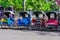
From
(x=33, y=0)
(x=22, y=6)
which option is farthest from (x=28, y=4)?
(x=22, y=6)

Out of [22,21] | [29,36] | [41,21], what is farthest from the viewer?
[22,21]

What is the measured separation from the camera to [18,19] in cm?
2127

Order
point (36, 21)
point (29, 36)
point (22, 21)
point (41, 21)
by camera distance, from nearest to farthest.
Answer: point (29, 36) → point (41, 21) → point (36, 21) → point (22, 21)

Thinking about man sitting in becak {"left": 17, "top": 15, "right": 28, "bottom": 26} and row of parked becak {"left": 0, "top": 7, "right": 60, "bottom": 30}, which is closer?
row of parked becak {"left": 0, "top": 7, "right": 60, "bottom": 30}

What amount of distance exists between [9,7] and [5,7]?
655 mm

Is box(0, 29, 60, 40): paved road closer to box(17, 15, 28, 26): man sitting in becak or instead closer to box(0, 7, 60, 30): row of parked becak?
box(0, 7, 60, 30): row of parked becak

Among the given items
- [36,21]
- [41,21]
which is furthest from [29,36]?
[36,21]

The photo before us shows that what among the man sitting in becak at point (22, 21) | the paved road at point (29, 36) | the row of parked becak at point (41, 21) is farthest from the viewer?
the man sitting in becak at point (22, 21)

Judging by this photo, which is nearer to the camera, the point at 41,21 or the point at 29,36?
the point at 29,36

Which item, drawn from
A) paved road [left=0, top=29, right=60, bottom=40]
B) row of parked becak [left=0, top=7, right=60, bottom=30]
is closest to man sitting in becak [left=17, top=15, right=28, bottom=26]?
row of parked becak [left=0, top=7, right=60, bottom=30]

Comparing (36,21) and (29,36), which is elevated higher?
(36,21)

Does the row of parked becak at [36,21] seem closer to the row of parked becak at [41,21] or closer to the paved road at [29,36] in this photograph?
the row of parked becak at [41,21]

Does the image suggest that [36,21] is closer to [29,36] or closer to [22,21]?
[22,21]

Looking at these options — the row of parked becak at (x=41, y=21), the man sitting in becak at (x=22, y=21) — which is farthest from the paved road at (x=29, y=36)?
the man sitting in becak at (x=22, y=21)
